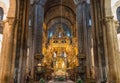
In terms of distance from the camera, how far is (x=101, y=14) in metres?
13.7

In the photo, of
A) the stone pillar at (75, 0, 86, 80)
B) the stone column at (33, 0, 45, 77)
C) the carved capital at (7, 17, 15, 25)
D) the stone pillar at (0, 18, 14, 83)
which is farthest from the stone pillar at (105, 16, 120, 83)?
the stone column at (33, 0, 45, 77)

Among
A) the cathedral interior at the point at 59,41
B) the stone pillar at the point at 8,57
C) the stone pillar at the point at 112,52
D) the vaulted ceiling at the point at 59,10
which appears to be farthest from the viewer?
the vaulted ceiling at the point at 59,10

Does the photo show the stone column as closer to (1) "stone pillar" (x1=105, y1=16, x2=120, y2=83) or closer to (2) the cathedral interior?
(2) the cathedral interior

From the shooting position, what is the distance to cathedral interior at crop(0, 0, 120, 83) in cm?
1209

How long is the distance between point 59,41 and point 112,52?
935 inches

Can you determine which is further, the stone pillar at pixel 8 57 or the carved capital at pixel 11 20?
the carved capital at pixel 11 20

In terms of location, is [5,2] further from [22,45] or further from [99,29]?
[99,29]

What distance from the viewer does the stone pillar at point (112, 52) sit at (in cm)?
1134

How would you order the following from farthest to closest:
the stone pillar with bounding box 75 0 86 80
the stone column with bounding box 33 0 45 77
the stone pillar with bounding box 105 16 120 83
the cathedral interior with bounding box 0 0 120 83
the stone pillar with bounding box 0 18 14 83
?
the stone column with bounding box 33 0 45 77, the stone pillar with bounding box 75 0 86 80, the cathedral interior with bounding box 0 0 120 83, the stone pillar with bounding box 105 16 120 83, the stone pillar with bounding box 0 18 14 83

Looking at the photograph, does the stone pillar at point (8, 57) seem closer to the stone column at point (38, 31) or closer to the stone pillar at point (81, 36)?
the stone column at point (38, 31)

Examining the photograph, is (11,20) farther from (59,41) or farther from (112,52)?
(59,41)

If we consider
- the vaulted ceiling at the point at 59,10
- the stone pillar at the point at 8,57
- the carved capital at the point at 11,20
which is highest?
the vaulted ceiling at the point at 59,10

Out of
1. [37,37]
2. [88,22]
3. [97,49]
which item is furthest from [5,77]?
[88,22]

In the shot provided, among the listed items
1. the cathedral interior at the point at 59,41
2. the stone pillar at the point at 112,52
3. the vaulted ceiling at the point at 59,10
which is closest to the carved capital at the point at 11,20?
the cathedral interior at the point at 59,41
